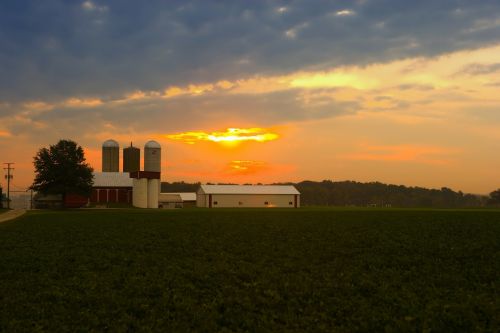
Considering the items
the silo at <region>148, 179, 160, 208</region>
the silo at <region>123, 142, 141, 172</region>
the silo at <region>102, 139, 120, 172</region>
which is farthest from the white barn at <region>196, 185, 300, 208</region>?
the silo at <region>102, 139, 120, 172</region>

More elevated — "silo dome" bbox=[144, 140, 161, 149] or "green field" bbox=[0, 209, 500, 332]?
"silo dome" bbox=[144, 140, 161, 149]

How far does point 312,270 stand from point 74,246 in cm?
1565

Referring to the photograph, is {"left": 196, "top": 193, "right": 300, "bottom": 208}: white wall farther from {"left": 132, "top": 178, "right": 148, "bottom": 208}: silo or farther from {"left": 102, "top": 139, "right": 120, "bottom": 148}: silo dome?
{"left": 102, "top": 139, "right": 120, "bottom": 148}: silo dome

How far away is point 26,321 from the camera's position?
13883 mm

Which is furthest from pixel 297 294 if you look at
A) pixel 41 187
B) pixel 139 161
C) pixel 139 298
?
pixel 139 161

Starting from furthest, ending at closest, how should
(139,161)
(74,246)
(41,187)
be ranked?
(139,161), (41,187), (74,246)

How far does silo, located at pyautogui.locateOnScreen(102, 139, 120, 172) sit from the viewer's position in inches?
5054

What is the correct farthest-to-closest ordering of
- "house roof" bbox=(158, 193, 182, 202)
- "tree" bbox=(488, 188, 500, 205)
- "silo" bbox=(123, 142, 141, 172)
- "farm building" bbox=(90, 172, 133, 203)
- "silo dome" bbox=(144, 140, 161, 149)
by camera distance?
"tree" bbox=(488, 188, 500, 205)
"silo" bbox=(123, 142, 141, 172)
"house roof" bbox=(158, 193, 182, 202)
"farm building" bbox=(90, 172, 133, 203)
"silo dome" bbox=(144, 140, 161, 149)

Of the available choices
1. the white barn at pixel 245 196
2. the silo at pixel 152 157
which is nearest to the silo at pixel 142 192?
the silo at pixel 152 157

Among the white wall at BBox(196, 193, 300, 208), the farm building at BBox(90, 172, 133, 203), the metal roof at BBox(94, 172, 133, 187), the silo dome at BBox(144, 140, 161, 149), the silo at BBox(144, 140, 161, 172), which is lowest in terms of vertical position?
the white wall at BBox(196, 193, 300, 208)

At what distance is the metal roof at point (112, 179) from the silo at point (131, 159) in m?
10.8

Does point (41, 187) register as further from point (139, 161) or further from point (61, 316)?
point (61, 316)

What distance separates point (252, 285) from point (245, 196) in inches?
3872

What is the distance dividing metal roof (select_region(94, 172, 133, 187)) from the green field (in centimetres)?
8714
